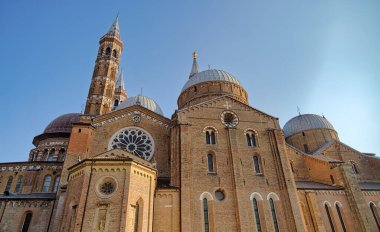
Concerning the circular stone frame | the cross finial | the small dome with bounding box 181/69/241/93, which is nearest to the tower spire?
the small dome with bounding box 181/69/241/93

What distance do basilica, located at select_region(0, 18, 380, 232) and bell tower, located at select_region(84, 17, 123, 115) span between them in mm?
425

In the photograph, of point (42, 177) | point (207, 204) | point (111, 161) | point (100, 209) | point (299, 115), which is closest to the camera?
point (100, 209)

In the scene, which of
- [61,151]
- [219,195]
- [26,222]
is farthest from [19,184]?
[219,195]

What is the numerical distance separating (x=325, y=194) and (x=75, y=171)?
20.5 m

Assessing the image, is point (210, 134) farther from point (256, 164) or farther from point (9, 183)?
point (9, 183)

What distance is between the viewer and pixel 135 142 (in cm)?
2500

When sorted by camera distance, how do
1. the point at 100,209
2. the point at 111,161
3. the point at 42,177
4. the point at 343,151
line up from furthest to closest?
the point at 343,151
the point at 42,177
the point at 111,161
the point at 100,209

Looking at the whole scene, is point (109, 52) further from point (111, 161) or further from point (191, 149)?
point (111, 161)

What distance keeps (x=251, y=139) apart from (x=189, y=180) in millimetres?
7447

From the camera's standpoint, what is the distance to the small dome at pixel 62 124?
118ft

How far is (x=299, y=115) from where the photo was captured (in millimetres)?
40938

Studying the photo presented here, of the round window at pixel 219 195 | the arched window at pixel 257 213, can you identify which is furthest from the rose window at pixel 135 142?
the arched window at pixel 257 213

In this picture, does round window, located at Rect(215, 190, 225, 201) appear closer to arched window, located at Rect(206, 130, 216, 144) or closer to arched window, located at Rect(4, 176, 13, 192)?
arched window, located at Rect(206, 130, 216, 144)

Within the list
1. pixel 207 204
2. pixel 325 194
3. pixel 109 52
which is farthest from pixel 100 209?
pixel 109 52
